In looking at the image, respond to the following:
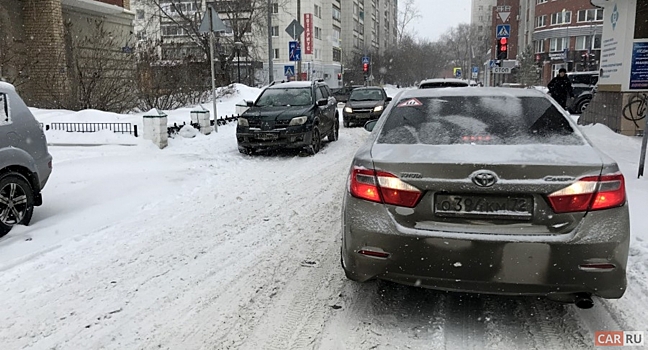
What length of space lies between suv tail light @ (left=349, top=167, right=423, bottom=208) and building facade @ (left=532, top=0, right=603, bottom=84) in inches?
2609

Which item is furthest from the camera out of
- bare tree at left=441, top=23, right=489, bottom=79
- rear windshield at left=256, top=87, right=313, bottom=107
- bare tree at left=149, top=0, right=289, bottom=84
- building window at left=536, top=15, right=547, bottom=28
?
bare tree at left=441, top=23, right=489, bottom=79

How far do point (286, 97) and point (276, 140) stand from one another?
6.31 feet

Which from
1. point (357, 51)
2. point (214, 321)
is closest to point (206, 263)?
point (214, 321)

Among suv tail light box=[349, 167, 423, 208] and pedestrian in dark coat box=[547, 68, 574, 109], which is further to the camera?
pedestrian in dark coat box=[547, 68, 574, 109]

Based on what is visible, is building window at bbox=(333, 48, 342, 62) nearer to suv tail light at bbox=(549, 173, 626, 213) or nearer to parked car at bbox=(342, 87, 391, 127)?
parked car at bbox=(342, 87, 391, 127)

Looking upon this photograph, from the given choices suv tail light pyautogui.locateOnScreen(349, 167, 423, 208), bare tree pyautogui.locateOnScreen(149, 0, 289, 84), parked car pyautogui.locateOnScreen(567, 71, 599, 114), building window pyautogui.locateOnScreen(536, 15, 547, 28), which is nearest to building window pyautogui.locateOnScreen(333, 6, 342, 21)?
building window pyautogui.locateOnScreen(536, 15, 547, 28)

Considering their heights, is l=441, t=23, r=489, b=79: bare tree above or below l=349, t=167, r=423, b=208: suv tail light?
above

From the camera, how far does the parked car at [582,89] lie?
22078 millimetres

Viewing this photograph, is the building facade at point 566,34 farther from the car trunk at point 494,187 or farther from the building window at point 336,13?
the car trunk at point 494,187

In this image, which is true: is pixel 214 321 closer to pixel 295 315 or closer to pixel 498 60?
pixel 295 315

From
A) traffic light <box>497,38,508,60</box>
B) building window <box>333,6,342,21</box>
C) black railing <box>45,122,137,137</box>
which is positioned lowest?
black railing <box>45,122,137,137</box>

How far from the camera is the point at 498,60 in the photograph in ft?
62.0

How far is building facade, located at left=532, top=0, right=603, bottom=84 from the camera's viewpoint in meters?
64.3

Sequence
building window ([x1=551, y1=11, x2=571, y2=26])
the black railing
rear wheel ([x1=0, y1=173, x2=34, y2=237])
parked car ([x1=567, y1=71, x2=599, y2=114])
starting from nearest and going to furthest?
rear wheel ([x1=0, y1=173, x2=34, y2=237]), the black railing, parked car ([x1=567, y1=71, x2=599, y2=114]), building window ([x1=551, y1=11, x2=571, y2=26])
